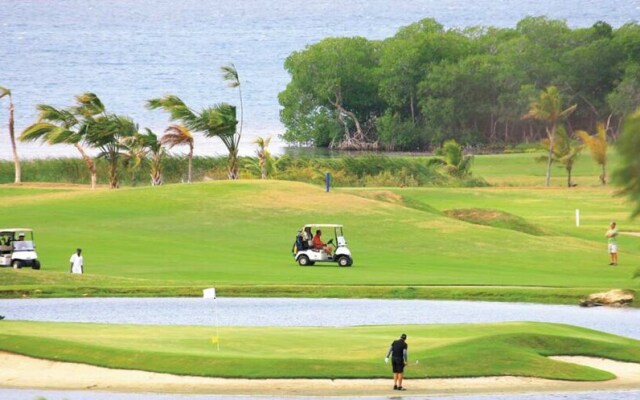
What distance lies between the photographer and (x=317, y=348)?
112 feet

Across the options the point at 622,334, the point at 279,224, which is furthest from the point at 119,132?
the point at 622,334

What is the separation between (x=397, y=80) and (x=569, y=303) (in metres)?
98.7

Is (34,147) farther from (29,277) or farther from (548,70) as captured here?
(29,277)

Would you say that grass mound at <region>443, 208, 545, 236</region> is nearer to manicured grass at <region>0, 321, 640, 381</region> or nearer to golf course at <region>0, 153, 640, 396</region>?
golf course at <region>0, 153, 640, 396</region>

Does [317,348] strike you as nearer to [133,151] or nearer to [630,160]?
[630,160]

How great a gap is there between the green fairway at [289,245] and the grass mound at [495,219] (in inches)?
3.4

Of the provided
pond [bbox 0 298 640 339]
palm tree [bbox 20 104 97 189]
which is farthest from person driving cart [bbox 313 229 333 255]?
palm tree [bbox 20 104 97 189]

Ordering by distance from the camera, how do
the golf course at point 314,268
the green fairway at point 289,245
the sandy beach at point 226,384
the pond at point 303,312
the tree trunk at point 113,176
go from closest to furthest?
the sandy beach at point 226,384 < the golf course at point 314,268 < the pond at point 303,312 < the green fairway at point 289,245 < the tree trunk at point 113,176

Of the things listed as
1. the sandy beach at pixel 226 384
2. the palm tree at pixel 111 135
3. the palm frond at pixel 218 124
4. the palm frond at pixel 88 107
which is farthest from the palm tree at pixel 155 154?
the sandy beach at pixel 226 384

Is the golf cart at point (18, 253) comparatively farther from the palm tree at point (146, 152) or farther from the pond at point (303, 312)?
the palm tree at point (146, 152)

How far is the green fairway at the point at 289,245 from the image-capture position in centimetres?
4975

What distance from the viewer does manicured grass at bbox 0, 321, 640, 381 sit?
105 ft

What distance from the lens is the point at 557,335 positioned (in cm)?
3678

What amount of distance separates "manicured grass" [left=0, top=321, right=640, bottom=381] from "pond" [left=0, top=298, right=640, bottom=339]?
3.77m
